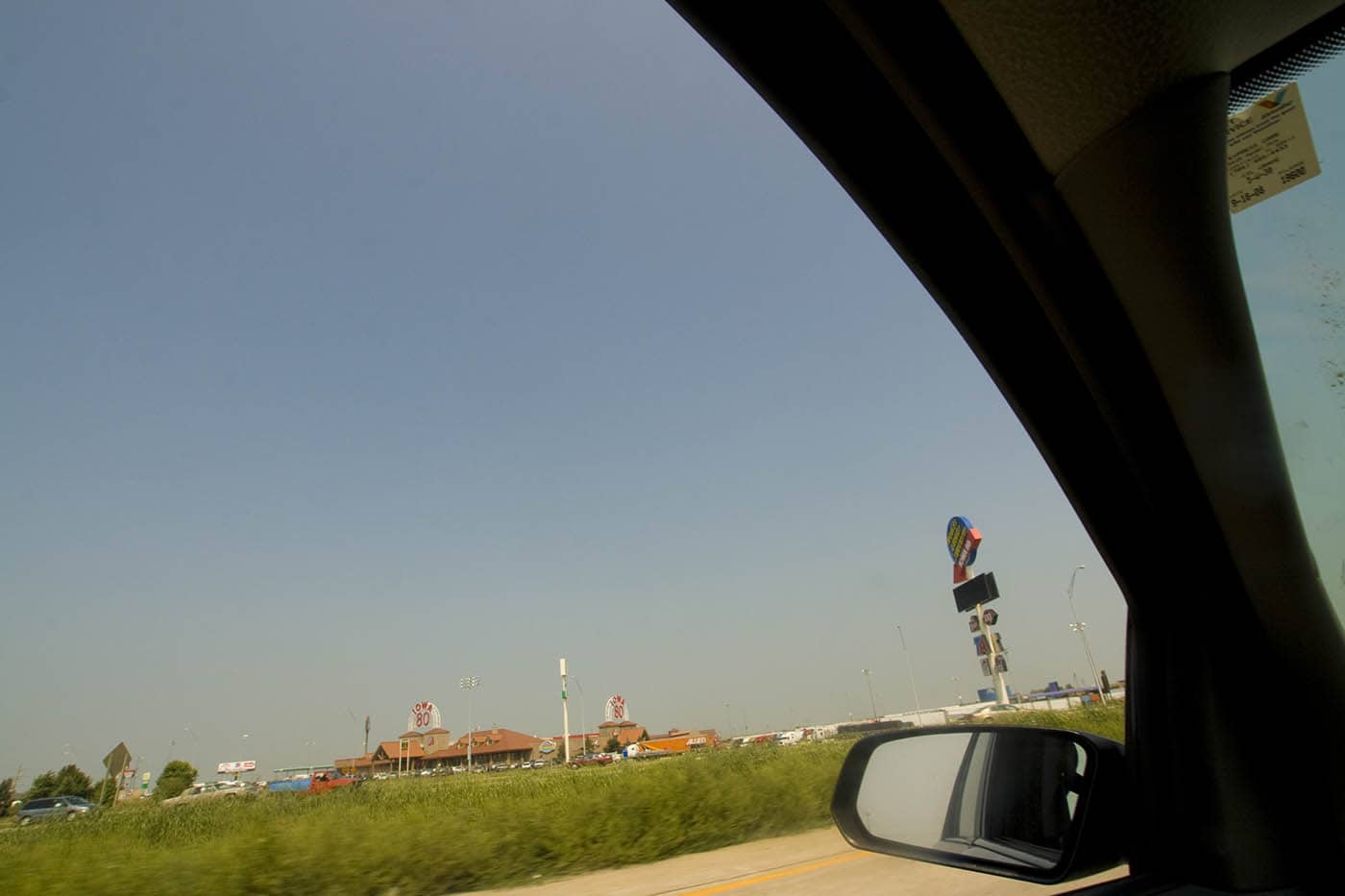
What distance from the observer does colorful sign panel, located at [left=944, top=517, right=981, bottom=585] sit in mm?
31094

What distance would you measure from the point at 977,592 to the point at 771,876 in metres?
14.3

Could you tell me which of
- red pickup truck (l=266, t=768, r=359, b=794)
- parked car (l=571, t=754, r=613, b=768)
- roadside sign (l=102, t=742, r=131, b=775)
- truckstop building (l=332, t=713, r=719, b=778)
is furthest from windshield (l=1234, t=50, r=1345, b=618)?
truckstop building (l=332, t=713, r=719, b=778)

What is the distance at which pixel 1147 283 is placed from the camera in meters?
1.37

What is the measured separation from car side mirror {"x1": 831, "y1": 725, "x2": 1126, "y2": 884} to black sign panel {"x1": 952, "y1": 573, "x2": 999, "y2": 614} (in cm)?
1823

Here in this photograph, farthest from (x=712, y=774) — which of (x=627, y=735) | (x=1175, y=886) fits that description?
(x=627, y=735)

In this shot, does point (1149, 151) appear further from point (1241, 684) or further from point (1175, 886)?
point (1175, 886)

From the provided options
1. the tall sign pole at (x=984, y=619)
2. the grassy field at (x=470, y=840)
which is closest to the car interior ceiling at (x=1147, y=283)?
the grassy field at (x=470, y=840)

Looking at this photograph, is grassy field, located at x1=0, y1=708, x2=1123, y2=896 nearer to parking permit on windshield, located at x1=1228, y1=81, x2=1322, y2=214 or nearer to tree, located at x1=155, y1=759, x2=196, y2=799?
parking permit on windshield, located at x1=1228, y1=81, x2=1322, y2=214

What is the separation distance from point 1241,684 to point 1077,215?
1081 mm

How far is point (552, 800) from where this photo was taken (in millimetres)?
11234

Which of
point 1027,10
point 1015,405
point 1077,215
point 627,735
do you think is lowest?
point 627,735

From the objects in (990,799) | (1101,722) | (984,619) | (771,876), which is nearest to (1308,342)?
(1101,722)

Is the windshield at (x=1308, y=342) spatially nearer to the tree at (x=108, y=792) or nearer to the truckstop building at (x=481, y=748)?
the tree at (x=108, y=792)

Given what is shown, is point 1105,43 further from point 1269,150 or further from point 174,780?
point 174,780
